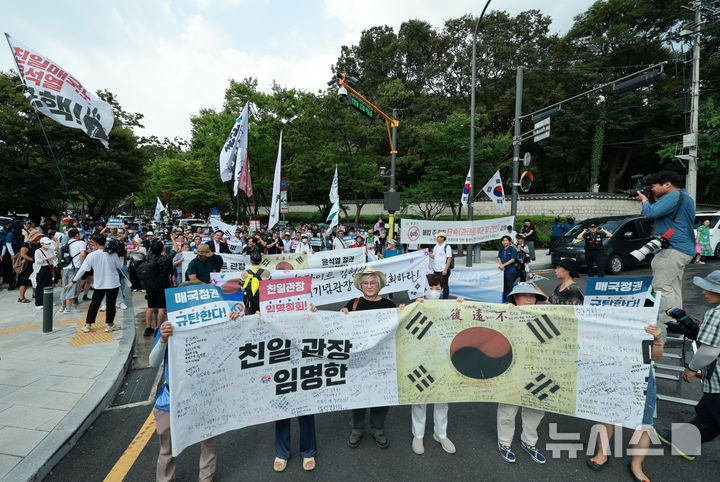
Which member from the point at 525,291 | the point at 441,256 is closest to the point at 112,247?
the point at 441,256

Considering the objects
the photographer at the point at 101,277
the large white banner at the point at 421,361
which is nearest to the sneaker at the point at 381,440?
the large white banner at the point at 421,361

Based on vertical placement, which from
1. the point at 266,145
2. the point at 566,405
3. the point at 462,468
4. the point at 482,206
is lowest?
the point at 462,468

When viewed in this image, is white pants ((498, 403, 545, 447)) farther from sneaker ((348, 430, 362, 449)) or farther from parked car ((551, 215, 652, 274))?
parked car ((551, 215, 652, 274))

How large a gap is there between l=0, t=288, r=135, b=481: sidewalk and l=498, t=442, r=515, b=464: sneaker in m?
4.26

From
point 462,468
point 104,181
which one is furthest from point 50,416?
point 104,181

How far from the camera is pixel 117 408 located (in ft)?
14.0

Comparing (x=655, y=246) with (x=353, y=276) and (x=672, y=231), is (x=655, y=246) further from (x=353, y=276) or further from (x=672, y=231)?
(x=353, y=276)

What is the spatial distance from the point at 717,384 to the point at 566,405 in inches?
45.1

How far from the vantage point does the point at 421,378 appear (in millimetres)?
3465

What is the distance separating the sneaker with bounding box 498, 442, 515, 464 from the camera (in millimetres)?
3267

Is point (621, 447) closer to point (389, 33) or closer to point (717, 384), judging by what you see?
point (717, 384)

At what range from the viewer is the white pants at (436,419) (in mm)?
3449

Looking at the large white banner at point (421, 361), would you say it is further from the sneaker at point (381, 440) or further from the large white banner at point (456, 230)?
the large white banner at point (456, 230)

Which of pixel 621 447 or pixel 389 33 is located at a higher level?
pixel 389 33
